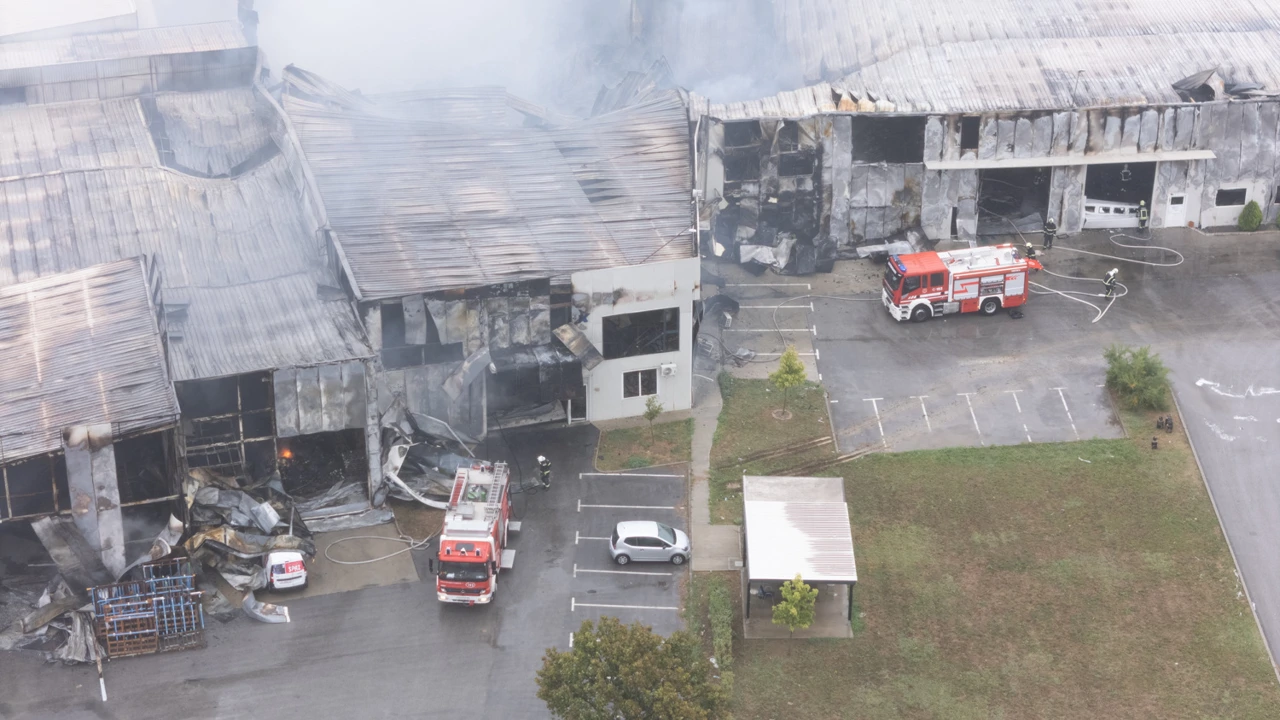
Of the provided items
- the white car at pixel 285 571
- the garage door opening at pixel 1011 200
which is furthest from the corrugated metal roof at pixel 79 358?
the garage door opening at pixel 1011 200

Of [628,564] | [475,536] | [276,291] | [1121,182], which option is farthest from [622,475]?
[1121,182]

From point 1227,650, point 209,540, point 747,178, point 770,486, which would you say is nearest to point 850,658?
point 770,486

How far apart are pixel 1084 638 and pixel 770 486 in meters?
10.2

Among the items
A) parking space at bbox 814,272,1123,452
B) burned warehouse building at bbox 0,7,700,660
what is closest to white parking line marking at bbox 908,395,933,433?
parking space at bbox 814,272,1123,452

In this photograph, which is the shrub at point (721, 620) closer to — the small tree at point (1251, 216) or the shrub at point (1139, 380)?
the shrub at point (1139, 380)

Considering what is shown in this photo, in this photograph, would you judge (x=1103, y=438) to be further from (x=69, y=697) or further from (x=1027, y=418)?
(x=69, y=697)

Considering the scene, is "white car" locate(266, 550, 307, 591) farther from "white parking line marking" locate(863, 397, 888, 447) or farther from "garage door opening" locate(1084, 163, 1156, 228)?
"garage door opening" locate(1084, 163, 1156, 228)

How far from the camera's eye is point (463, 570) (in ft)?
143

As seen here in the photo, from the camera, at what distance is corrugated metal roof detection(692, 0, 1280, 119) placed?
6388 cm

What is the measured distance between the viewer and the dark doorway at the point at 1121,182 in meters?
65.5

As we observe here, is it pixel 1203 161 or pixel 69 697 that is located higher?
pixel 1203 161

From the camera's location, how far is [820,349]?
5778 cm

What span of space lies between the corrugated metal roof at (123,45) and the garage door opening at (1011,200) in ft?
109

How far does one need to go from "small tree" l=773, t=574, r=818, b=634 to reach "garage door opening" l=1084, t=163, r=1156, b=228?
3085 cm
